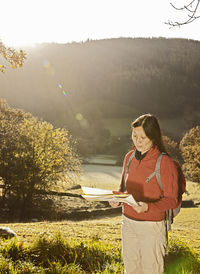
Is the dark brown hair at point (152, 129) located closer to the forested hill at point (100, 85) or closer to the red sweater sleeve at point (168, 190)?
the red sweater sleeve at point (168, 190)

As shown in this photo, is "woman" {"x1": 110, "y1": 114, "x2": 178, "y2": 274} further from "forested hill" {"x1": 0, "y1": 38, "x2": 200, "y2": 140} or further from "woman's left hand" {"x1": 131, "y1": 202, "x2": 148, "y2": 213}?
"forested hill" {"x1": 0, "y1": 38, "x2": 200, "y2": 140}

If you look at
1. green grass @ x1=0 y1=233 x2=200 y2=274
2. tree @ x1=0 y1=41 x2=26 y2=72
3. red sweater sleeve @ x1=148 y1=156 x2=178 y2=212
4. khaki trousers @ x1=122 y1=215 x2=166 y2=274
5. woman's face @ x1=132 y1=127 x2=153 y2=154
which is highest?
tree @ x1=0 y1=41 x2=26 y2=72

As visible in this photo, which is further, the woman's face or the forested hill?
the forested hill

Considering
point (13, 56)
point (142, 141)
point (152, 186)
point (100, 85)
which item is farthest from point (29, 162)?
point (100, 85)

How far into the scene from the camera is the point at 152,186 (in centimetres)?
342

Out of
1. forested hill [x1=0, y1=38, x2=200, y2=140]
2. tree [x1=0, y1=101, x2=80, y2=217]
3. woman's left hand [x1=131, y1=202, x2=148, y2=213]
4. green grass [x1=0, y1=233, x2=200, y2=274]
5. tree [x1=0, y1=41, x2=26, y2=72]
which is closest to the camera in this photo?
woman's left hand [x1=131, y1=202, x2=148, y2=213]

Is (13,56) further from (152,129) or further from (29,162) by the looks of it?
(29,162)

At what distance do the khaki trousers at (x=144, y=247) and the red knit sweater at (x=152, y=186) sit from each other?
101mm

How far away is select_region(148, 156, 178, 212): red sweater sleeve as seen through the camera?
10.8ft

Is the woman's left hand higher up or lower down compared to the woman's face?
lower down

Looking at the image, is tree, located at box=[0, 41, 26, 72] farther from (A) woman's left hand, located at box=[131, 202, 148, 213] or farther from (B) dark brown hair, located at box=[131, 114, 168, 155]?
(A) woman's left hand, located at box=[131, 202, 148, 213]

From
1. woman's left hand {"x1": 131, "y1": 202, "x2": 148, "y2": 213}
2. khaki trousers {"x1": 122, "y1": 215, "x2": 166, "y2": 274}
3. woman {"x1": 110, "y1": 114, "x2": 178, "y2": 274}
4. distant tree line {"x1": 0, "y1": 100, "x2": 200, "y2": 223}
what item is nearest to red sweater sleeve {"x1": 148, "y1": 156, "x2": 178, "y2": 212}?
woman {"x1": 110, "y1": 114, "x2": 178, "y2": 274}

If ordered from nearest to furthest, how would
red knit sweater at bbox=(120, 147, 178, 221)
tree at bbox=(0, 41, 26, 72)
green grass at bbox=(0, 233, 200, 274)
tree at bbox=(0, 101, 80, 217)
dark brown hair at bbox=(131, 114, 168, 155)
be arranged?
red knit sweater at bbox=(120, 147, 178, 221)
dark brown hair at bbox=(131, 114, 168, 155)
green grass at bbox=(0, 233, 200, 274)
tree at bbox=(0, 41, 26, 72)
tree at bbox=(0, 101, 80, 217)

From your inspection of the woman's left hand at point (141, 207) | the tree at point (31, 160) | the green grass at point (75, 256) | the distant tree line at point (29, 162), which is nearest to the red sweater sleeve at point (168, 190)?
the woman's left hand at point (141, 207)
